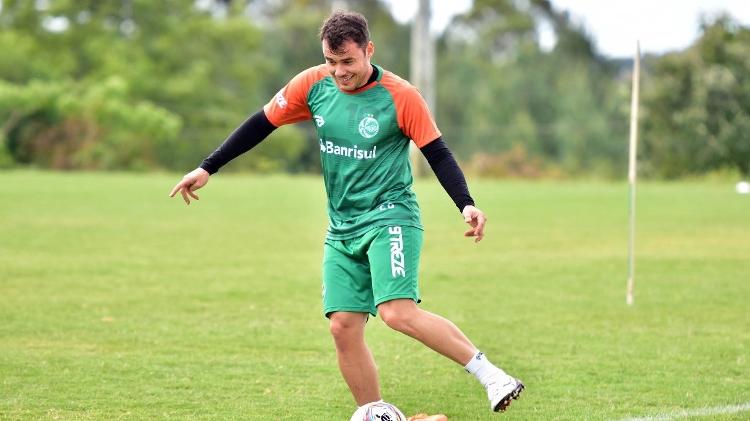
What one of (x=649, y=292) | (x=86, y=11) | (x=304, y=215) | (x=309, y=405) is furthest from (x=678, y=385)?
(x=86, y=11)

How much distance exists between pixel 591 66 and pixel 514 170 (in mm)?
23952

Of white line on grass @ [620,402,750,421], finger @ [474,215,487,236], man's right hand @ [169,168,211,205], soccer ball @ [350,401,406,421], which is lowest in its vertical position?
white line on grass @ [620,402,750,421]

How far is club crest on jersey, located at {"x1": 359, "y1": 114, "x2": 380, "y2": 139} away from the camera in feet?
21.3

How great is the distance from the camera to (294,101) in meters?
6.77

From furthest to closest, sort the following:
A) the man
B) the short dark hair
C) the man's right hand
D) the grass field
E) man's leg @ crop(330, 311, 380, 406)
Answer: the grass field
the man's right hand
man's leg @ crop(330, 311, 380, 406)
the man
the short dark hair

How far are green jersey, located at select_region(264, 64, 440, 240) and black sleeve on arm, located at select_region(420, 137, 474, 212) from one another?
0.06 m

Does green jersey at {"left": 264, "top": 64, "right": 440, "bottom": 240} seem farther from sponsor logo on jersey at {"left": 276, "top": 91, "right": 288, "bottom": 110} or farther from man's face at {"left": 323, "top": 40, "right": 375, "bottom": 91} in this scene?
sponsor logo on jersey at {"left": 276, "top": 91, "right": 288, "bottom": 110}

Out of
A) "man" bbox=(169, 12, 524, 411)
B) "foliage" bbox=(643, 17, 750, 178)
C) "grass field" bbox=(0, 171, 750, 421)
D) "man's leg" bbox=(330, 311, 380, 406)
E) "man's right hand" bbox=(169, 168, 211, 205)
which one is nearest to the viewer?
"man" bbox=(169, 12, 524, 411)

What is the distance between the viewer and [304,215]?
923 inches

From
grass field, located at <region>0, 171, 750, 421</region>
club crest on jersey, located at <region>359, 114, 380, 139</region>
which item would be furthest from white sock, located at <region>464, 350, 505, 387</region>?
club crest on jersey, located at <region>359, 114, 380, 139</region>

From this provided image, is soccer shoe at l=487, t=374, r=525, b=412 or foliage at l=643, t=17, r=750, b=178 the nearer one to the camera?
soccer shoe at l=487, t=374, r=525, b=412

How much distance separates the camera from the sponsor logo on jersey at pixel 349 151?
6516 millimetres

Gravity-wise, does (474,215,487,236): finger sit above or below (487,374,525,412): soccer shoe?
above

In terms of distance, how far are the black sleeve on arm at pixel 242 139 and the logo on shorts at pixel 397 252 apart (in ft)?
3.29
